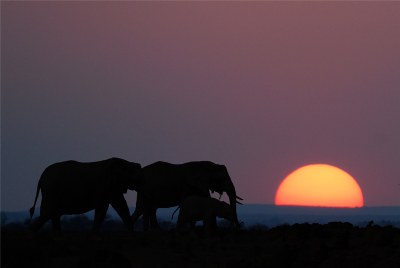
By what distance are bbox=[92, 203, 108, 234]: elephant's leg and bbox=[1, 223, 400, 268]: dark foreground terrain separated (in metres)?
1.67

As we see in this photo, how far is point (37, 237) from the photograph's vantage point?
1163 inches

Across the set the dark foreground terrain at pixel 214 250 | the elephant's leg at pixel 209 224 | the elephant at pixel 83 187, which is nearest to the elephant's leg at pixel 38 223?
the elephant at pixel 83 187

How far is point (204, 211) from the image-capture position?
113ft

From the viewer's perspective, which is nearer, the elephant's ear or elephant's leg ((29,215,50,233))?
elephant's leg ((29,215,50,233))

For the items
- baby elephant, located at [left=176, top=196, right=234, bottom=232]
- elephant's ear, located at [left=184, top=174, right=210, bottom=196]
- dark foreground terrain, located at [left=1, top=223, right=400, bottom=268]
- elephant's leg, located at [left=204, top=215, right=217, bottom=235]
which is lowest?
dark foreground terrain, located at [left=1, top=223, right=400, bottom=268]

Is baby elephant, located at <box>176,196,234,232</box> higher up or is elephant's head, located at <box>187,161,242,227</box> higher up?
elephant's head, located at <box>187,161,242,227</box>

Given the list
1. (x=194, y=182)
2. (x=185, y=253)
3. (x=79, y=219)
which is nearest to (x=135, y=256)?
(x=185, y=253)

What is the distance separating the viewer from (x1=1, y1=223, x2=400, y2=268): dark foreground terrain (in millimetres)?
26500

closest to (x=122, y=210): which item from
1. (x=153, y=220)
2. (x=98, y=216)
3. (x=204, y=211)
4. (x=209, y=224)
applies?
(x=98, y=216)

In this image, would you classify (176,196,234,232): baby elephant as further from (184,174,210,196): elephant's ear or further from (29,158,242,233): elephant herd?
(184,174,210,196): elephant's ear

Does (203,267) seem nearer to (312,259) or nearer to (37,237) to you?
(312,259)

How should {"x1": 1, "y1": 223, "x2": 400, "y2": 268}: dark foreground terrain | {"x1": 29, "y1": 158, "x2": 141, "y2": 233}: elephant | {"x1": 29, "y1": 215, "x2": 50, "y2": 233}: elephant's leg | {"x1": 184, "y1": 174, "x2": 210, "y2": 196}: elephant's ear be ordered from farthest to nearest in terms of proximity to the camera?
{"x1": 184, "y1": 174, "x2": 210, "y2": 196}: elephant's ear
{"x1": 29, "y1": 215, "x2": 50, "y2": 233}: elephant's leg
{"x1": 29, "y1": 158, "x2": 141, "y2": 233}: elephant
{"x1": 1, "y1": 223, "x2": 400, "y2": 268}: dark foreground terrain

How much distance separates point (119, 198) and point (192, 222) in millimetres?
2765

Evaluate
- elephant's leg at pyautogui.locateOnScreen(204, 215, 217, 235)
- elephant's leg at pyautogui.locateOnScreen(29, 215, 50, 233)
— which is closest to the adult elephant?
elephant's leg at pyautogui.locateOnScreen(29, 215, 50, 233)
